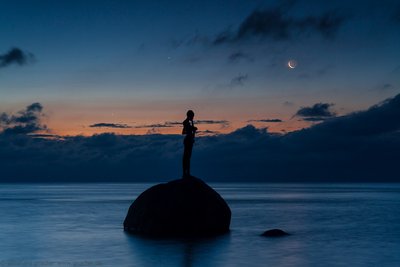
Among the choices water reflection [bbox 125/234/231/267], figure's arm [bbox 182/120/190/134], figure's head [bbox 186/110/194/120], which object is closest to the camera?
water reflection [bbox 125/234/231/267]

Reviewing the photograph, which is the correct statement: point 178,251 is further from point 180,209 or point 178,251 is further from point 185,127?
point 185,127

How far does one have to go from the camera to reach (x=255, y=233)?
107 ft

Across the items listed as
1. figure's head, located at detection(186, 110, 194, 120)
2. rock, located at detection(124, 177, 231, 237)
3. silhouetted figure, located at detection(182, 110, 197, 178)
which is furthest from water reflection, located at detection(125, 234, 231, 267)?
figure's head, located at detection(186, 110, 194, 120)

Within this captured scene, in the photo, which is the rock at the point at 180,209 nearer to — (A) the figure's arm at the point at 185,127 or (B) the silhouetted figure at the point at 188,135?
(B) the silhouetted figure at the point at 188,135

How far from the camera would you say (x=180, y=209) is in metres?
27.1

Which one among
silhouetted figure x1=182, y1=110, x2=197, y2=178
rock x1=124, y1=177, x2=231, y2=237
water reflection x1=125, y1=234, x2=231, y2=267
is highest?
silhouetted figure x1=182, y1=110, x2=197, y2=178

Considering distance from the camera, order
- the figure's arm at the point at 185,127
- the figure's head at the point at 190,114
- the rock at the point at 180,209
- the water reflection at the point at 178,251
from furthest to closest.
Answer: the figure's arm at the point at 185,127
the rock at the point at 180,209
the figure's head at the point at 190,114
the water reflection at the point at 178,251

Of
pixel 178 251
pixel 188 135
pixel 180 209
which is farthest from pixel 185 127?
pixel 178 251

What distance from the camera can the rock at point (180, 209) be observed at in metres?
27.1

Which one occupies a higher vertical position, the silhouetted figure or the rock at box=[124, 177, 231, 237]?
the silhouetted figure

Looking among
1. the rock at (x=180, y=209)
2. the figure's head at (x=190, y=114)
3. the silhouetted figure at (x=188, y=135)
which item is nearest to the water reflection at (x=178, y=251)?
the rock at (x=180, y=209)

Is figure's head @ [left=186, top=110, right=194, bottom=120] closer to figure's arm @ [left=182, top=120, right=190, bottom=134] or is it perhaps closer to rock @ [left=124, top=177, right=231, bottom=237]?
figure's arm @ [left=182, top=120, right=190, bottom=134]

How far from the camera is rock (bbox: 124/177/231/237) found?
27094mm

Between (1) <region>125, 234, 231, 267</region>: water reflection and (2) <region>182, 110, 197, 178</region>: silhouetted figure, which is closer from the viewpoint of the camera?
(1) <region>125, 234, 231, 267</region>: water reflection
